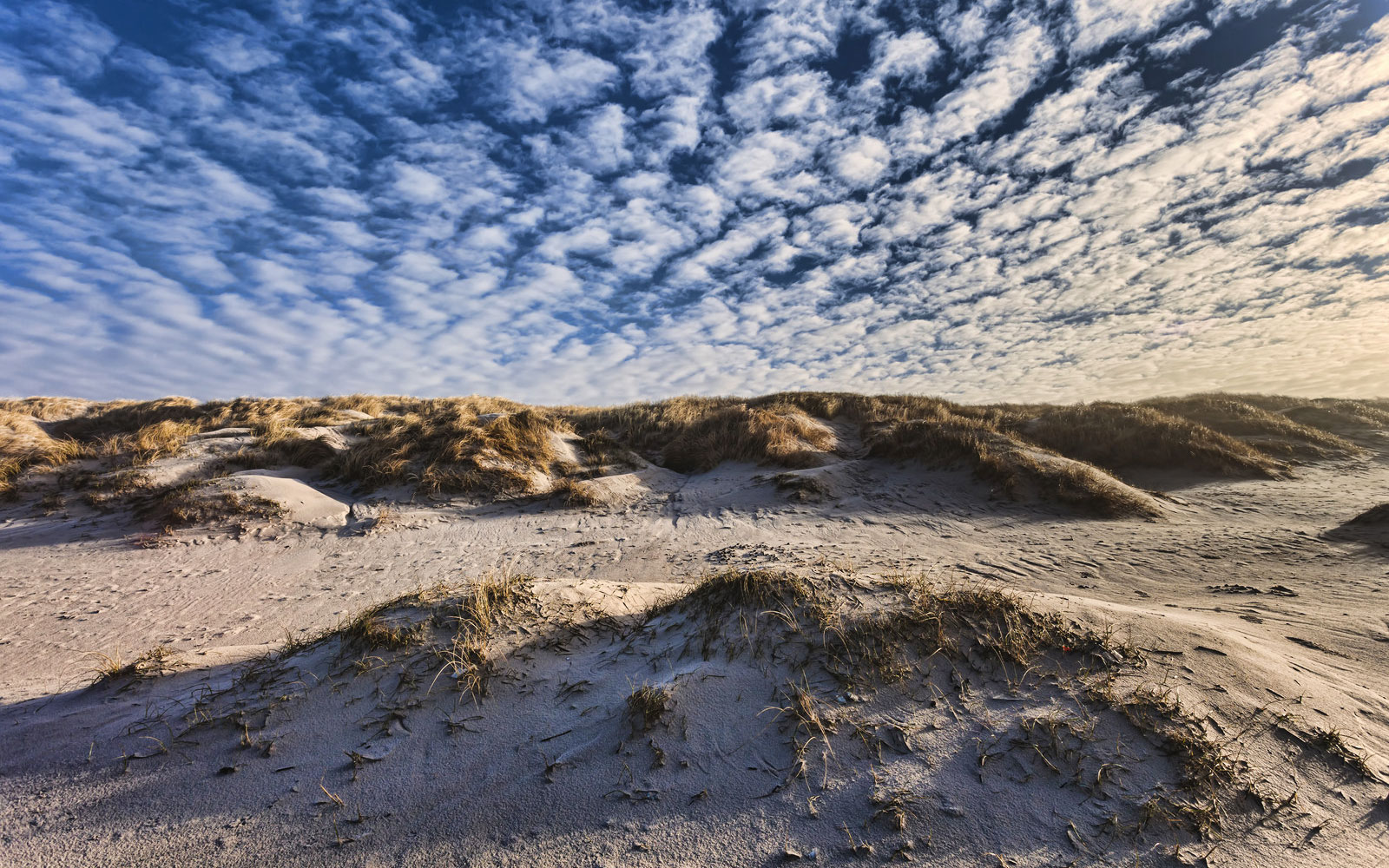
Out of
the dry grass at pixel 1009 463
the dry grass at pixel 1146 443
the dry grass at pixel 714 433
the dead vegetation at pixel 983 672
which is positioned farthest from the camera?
the dry grass at pixel 714 433

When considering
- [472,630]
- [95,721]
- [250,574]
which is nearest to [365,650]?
[472,630]

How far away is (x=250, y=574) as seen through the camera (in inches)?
287

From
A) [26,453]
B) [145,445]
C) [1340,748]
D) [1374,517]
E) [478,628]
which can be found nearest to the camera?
[1340,748]

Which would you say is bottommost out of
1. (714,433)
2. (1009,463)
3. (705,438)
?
(1009,463)

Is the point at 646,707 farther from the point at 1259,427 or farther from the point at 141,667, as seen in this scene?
the point at 1259,427

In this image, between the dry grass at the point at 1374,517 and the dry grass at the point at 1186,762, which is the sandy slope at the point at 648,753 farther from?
the dry grass at the point at 1374,517

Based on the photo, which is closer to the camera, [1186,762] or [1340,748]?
[1186,762]

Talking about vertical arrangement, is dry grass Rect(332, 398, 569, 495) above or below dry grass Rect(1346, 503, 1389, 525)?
above

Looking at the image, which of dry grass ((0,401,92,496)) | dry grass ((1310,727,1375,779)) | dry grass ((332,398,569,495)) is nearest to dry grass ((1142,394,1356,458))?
dry grass ((1310,727,1375,779))

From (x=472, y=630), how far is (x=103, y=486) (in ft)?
35.0

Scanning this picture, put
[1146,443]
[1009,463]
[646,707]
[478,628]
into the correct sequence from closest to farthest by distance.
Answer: [646,707], [478,628], [1009,463], [1146,443]

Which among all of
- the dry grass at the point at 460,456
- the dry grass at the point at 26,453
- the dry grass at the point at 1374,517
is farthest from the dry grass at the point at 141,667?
the dry grass at the point at 1374,517

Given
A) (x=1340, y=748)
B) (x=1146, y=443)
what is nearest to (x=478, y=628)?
(x=1340, y=748)

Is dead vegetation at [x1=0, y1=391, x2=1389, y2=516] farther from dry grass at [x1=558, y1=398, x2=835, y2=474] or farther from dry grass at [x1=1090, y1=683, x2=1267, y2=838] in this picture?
dry grass at [x1=1090, y1=683, x2=1267, y2=838]
